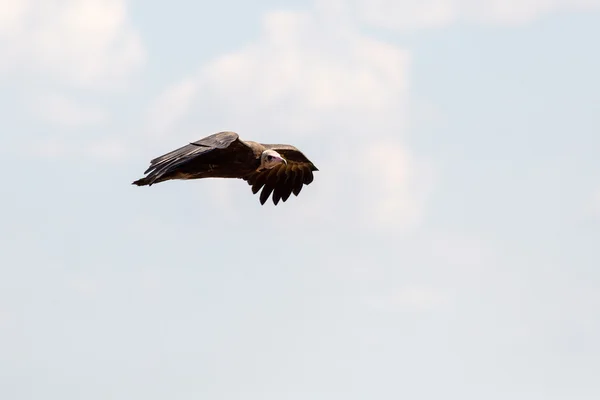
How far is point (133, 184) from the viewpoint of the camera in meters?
30.2

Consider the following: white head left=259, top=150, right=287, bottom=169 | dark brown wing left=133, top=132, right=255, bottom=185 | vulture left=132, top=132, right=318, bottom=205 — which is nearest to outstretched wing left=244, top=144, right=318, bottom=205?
vulture left=132, top=132, right=318, bottom=205

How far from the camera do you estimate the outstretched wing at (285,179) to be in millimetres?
36562

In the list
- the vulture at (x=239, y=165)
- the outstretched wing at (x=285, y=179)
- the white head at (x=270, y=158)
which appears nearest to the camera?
the vulture at (x=239, y=165)

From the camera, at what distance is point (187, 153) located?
98.0 feet

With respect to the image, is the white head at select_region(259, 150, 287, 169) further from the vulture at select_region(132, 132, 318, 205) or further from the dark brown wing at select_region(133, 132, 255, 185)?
the dark brown wing at select_region(133, 132, 255, 185)

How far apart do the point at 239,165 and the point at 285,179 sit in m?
4.13

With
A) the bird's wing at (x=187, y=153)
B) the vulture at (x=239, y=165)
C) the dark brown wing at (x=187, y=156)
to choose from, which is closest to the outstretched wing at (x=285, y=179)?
the vulture at (x=239, y=165)

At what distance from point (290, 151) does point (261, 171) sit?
1.08m

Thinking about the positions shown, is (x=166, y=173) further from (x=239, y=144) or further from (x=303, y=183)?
(x=303, y=183)

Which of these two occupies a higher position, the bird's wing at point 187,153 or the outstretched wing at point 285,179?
the outstretched wing at point 285,179

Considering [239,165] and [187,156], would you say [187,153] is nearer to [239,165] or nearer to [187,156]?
[187,156]

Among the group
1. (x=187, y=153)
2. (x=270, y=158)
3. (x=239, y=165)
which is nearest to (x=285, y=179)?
(x=239, y=165)

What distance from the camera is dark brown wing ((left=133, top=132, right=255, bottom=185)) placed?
29.6 metres

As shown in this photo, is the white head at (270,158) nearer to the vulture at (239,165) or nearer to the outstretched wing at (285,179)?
the vulture at (239,165)
